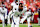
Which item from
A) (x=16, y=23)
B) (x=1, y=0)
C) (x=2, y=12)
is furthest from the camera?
(x=1, y=0)

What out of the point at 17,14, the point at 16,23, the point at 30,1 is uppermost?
the point at 30,1

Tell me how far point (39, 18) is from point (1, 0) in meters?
2.49

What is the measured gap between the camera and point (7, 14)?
5168mm

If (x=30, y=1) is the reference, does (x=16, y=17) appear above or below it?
below

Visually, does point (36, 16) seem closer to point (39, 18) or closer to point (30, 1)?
point (39, 18)

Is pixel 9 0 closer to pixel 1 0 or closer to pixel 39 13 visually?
pixel 1 0

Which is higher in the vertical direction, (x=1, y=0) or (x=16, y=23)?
(x=1, y=0)

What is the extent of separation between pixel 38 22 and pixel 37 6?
0.97 meters

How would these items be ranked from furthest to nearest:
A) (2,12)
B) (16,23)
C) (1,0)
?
(1,0)
(2,12)
(16,23)

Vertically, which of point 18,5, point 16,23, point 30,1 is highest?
point 30,1

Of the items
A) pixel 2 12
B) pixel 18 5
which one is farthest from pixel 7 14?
pixel 18 5

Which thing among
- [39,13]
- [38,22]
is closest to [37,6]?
[39,13]

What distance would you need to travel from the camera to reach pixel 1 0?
6875 mm

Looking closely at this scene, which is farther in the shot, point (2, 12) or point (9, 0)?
point (9, 0)
